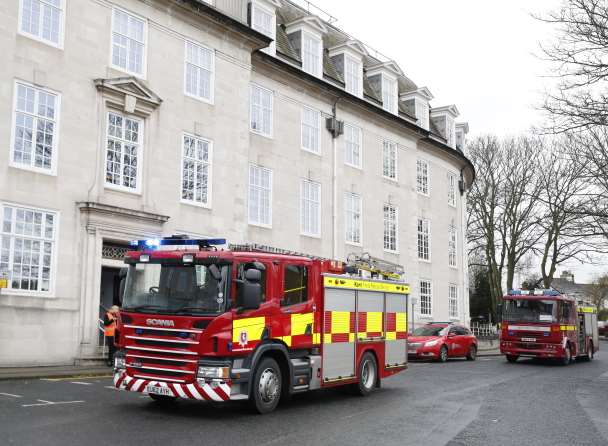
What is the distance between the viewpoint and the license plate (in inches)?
387

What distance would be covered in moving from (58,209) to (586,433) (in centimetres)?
1407

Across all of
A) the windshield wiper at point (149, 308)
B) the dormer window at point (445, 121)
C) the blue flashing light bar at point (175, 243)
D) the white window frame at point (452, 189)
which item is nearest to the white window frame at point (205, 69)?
the blue flashing light bar at point (175, 243)

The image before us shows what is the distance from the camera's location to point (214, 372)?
31.7 feet

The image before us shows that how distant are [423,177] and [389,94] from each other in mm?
5430

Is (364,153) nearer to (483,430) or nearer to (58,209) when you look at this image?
(58,209)

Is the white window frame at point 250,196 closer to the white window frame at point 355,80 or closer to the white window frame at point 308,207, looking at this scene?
the white window frame at point 308,207

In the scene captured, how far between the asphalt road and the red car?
928 cm

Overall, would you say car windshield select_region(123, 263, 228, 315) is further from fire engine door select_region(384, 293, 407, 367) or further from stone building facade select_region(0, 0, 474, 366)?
stone building facade select_region(0, 0, 474, 366)

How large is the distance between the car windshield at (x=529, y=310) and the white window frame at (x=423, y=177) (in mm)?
12935

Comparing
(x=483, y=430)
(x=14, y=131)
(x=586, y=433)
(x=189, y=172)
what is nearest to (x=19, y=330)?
(x=14, y=131)

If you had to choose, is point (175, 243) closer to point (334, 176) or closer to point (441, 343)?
point (441, 343)

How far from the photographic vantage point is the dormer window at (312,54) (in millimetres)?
29109

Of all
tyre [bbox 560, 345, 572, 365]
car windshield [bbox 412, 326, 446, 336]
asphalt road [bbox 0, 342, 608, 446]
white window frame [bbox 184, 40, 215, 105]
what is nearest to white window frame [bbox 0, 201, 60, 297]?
asphalt road [bbox 0, 342, 608, 446]

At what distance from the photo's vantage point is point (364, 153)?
32.2 meters
